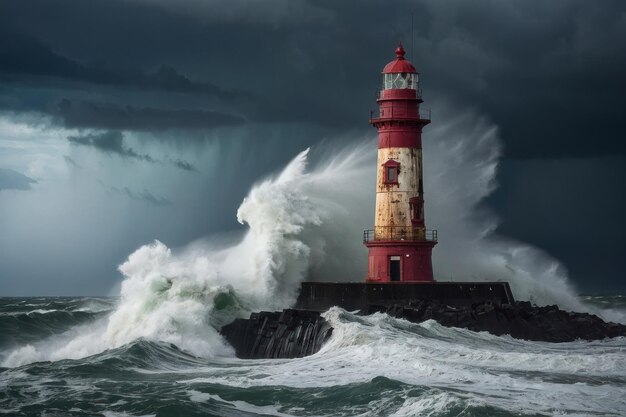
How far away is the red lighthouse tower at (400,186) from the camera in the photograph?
89.2ft

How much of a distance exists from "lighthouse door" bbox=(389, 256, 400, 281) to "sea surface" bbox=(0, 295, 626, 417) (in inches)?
111

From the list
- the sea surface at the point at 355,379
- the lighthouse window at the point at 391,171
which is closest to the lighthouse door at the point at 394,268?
the lighthouse window at the point at 391,171

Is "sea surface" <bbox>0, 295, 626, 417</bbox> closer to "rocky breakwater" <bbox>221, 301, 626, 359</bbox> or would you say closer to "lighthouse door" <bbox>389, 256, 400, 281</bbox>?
"rocky breakwater" <bbox>221, 301, 626, 359</bbox>

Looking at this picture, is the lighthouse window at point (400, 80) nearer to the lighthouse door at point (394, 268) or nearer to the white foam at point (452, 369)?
the lighthouse door at point (394, 268)

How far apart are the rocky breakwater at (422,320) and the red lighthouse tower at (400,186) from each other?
176 cm

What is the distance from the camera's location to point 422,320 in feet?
81.1

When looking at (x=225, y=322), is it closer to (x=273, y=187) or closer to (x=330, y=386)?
(x=273, y=187)

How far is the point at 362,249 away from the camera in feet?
99.8

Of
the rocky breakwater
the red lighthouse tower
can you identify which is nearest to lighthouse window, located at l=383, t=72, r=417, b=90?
the red lighthouse tower

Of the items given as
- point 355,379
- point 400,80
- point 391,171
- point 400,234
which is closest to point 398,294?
point 400,234

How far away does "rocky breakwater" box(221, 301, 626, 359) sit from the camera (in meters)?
22.8

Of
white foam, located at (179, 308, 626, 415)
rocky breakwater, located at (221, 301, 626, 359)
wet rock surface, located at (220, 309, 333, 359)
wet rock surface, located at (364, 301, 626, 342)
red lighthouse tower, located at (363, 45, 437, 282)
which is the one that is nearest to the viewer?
white foam, located at (179, 308, 626, 415)

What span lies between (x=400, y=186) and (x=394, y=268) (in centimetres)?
193

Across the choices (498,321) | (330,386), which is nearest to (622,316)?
(498,321)
